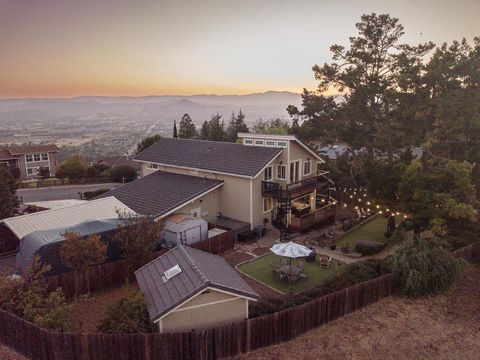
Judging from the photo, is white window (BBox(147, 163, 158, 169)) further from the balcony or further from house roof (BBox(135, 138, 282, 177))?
the balcony

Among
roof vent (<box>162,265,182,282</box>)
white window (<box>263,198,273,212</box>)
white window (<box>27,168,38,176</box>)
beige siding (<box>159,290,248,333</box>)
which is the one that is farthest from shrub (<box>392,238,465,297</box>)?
white window (<box>27,168,38,176</box>)

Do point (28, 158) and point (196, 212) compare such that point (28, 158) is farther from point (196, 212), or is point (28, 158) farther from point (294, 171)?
point (294, 171)

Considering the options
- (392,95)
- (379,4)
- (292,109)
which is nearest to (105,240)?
(392,95)

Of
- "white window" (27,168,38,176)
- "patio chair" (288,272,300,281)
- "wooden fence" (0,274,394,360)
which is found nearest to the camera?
"wooden fence" (0,274,394,360)

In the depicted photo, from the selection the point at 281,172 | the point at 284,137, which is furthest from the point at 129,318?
the point at 284,137

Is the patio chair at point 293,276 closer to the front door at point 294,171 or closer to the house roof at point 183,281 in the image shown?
the house roof at point 183,281

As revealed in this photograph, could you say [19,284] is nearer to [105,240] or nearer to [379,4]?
[105,240]
